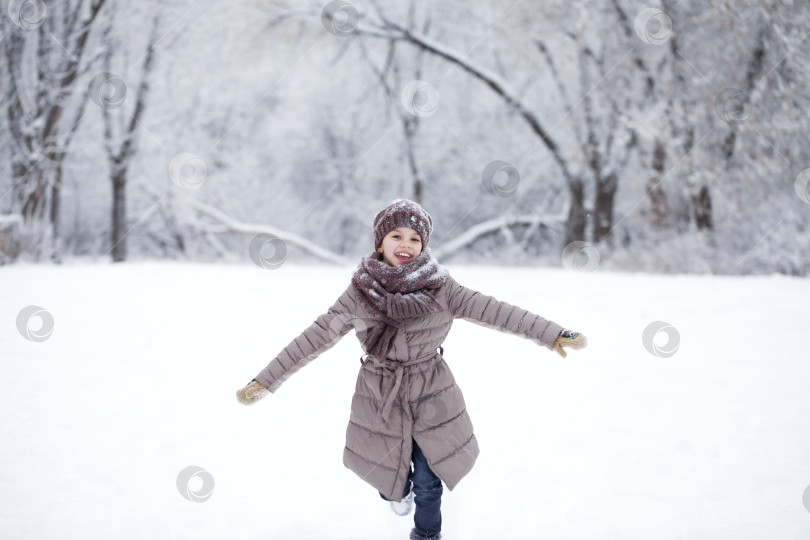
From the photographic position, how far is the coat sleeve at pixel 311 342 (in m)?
2.53

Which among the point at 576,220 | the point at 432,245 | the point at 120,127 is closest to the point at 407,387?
the point at 576,220

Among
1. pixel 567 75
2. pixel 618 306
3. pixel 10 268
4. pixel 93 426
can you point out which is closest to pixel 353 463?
pixel 93 426

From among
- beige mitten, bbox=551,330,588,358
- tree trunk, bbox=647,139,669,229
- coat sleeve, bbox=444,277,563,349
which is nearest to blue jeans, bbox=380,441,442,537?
coat sleeve, bbox=444,277,563,349

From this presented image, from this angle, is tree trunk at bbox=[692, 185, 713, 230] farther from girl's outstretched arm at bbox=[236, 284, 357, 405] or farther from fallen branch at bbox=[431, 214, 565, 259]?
girl's outstretched arm at bbox=[236, 284, 357, 405]

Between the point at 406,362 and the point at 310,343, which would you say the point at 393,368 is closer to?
the point at 406,362

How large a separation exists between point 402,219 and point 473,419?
226 cm

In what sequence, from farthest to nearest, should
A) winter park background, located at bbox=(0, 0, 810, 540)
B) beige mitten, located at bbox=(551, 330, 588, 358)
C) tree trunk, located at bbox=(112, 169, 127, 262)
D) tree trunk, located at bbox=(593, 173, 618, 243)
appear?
tree trunk, located at bbox=(112, 169, 127, 262) < tree trunk, located at bbox=(593, 173, 618, 243) < winter park background, located at bbox=(0, 0, 810, 540) < beige mitten, located at bbox=(551, 330, 588, 358)

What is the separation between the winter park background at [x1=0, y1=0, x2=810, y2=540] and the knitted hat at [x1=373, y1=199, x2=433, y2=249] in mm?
1613

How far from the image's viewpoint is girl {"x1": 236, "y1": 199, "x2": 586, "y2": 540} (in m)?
2.49

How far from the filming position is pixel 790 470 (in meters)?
3.58

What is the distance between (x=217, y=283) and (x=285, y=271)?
161cm

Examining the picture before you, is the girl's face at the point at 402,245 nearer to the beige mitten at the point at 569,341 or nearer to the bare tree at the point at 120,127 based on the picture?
the beige mitten at the point at 569,341

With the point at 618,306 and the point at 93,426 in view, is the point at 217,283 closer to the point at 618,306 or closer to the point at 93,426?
the point at 93,426

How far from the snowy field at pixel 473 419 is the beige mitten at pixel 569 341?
3.85 feet
